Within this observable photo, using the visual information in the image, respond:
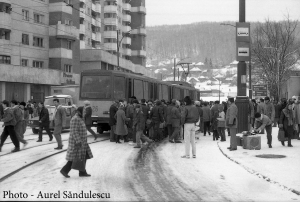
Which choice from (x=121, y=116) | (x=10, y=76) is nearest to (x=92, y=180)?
(x=121, y=116)

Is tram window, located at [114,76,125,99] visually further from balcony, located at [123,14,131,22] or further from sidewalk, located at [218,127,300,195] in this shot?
balcony, located at [123,14,131,22]

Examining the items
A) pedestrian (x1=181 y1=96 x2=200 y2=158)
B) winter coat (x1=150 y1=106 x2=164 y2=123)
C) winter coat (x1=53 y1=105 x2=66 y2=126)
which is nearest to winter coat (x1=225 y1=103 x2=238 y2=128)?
pedestrian (x1=181 y1=96 x2=200 y2=158)

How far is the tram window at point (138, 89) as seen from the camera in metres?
24.6

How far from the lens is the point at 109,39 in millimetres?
95625

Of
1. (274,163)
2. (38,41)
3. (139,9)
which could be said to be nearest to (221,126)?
(274,163)

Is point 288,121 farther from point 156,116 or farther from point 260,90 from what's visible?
point 260,90

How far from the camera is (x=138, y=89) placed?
25109 mm

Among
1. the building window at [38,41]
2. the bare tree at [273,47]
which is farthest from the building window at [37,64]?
the bare tree at [273,47]

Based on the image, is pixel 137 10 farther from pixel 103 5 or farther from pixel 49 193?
pixel 49 193

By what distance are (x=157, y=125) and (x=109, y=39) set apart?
76693 mm

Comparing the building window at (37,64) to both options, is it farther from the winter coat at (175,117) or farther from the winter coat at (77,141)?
the winter coat at (77,141)

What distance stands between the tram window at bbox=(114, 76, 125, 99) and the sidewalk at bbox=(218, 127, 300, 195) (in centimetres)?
703

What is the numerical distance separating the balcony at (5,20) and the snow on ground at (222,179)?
35.0 meters

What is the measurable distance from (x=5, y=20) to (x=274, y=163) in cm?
3888
